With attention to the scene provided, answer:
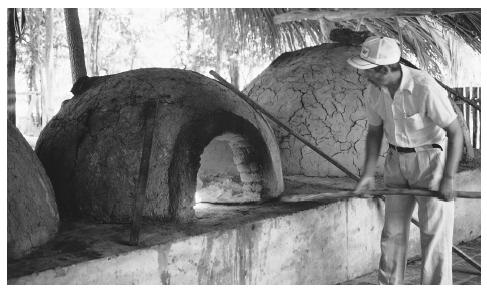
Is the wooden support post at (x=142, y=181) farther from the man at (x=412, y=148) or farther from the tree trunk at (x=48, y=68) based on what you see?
the tree trunk at (x=48, y=68)

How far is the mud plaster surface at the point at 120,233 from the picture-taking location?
2.95m

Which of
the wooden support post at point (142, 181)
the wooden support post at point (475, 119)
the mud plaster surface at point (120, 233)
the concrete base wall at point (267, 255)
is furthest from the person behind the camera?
the wooden support post at point (475, 119)

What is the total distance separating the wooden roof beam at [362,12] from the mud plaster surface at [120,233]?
2.30 meters

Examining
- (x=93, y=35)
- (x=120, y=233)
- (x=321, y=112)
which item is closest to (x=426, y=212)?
(x=120, y=233)

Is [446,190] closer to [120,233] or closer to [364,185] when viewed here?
[364,185]

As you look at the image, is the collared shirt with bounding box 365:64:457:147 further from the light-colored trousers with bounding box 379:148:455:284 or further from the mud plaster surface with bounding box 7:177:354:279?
the mud plaster surface with bounding box 7:177:354:279

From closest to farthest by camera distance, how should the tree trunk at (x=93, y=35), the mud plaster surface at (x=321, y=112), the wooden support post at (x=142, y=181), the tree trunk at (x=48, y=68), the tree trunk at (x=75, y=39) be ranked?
the wooden support post at (x=142, y=181) < the mud plaster surface at (x=321, y=112) < the tree trunk at (x=75, y=39) < the tree trunk at (x=93, y=35) < the tree trunk at (x=48, y=68)

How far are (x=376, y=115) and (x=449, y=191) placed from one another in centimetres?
70

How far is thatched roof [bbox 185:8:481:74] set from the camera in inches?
236

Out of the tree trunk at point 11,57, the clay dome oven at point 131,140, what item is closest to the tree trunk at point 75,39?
the tree trunk at point 11,57

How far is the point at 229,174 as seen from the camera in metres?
5.00

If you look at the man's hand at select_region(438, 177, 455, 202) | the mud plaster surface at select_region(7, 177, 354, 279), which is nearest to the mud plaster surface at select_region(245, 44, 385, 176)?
the mud plaster surface at select_region(7, 177, 354, 279)

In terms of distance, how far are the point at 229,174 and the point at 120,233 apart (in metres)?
1.68
